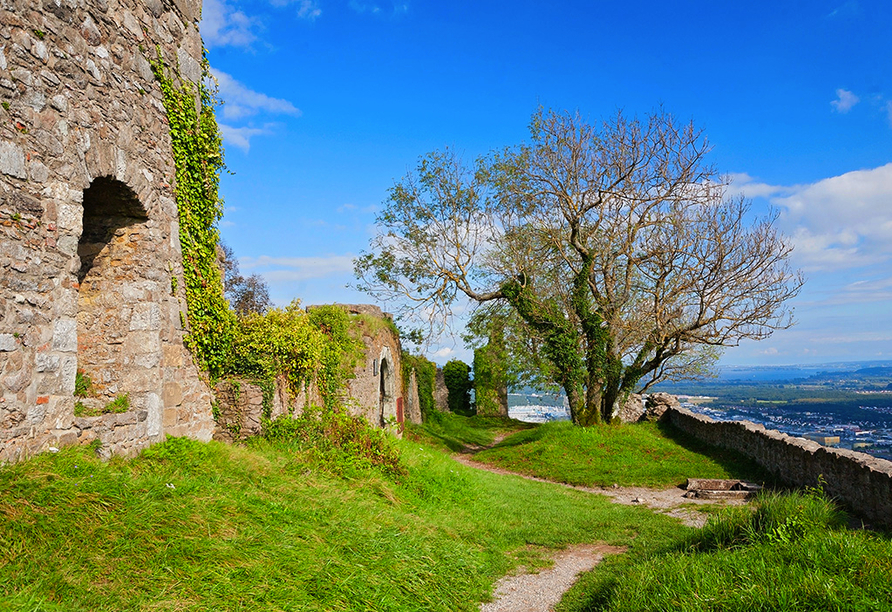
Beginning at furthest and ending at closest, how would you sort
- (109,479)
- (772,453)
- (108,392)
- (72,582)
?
(772,453) → (108,392) → (109,479) → (72,582)

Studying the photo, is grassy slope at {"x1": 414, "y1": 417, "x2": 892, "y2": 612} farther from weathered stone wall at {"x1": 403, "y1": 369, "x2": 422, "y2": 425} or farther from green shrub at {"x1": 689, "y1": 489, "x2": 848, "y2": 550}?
weathered stone wall at {"x1": 403, "y1": 369, "x2": 422, "y2": 425}

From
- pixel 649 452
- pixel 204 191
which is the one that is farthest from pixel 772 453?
pixel 204 191

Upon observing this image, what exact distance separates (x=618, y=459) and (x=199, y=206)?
1138 cm

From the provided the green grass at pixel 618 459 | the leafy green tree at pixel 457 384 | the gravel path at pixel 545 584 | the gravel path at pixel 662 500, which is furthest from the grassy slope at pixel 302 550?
the leafy green tree at pixel 457 384

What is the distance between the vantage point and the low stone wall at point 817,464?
7934mm

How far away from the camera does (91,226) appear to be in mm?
6770

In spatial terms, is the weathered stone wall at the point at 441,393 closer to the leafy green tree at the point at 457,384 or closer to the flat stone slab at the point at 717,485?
the leafy green tree at the point at 457,384

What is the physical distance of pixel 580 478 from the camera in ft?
42.6

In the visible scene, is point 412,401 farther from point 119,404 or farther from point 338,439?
point 119,404

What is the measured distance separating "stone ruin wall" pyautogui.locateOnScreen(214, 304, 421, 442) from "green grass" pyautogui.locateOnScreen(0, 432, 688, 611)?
71cm

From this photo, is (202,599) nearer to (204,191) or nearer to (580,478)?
(204,191)

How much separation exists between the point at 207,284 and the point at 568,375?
37.0 feet

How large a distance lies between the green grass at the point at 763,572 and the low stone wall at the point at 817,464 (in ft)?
8.95

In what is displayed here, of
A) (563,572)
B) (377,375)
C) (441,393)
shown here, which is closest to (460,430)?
(441,393)
